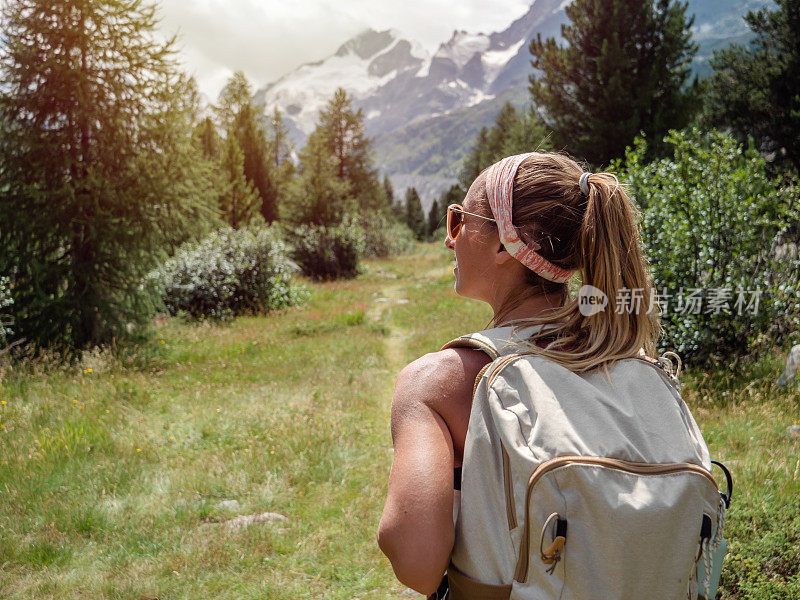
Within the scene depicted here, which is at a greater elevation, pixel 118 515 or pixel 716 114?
pixel 716 114

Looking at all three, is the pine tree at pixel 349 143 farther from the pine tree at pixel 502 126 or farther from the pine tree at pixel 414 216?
the pine tree at pixel 414 216

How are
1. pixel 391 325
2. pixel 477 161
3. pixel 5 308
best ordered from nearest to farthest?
pixel 5 308 → pixel 391 325 → pixel 477 161

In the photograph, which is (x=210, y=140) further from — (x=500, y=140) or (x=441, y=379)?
(x=441, y=379)

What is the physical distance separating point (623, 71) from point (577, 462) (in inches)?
739

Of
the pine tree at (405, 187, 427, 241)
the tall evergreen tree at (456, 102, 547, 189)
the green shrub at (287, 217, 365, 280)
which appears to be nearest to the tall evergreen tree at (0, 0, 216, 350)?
the green shrub at (287, 217, 365, 280)

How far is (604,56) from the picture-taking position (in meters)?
16.8

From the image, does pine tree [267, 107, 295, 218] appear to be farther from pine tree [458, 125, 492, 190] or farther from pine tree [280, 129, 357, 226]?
pine tree [458, 125, 492, 190]

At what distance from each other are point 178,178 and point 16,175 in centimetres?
260

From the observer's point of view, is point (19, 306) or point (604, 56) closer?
point (19, 306)

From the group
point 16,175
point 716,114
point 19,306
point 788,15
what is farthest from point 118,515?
point 716,114

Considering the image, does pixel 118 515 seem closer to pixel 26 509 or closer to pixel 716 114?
pixel 26 509

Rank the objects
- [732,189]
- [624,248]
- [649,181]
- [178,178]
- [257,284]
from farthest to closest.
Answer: [257,284], [178,178], [649,181], [732,189], [624,248]

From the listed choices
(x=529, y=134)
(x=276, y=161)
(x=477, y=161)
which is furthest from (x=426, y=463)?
(x=477, y=161)

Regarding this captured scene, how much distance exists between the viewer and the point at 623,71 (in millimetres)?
17141
